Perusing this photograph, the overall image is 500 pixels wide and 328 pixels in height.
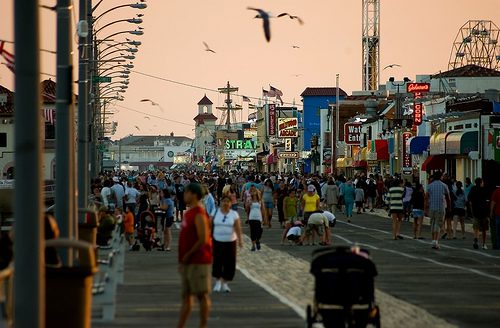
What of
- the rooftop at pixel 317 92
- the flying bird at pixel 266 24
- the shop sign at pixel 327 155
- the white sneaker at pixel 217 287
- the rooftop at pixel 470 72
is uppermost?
the rooftop at pixel 317 92

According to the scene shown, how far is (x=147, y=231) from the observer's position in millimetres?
34562

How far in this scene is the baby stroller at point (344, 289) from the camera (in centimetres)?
1479

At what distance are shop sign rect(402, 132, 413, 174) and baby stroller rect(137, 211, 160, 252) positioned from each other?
46.3 m

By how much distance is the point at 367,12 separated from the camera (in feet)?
549

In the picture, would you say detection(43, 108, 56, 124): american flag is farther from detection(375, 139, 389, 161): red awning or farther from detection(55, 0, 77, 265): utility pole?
detection(55, 0, 77, 265): utility pole

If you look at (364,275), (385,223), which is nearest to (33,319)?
(364,275)

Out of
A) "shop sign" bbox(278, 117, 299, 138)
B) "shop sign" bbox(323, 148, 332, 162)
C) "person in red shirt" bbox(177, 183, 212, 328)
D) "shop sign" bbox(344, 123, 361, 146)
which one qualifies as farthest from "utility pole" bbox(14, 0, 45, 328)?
"shop sign" bbox(278, 117, 299, 138)

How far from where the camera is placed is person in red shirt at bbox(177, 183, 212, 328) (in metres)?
15.6

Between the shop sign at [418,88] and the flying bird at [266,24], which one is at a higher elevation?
the shop sign at [418,88]

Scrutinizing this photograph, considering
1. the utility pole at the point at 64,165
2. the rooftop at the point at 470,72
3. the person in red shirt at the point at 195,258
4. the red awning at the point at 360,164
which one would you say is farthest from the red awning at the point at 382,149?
the person in red shirt at the point at 195,258

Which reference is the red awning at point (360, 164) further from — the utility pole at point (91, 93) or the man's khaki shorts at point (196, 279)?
the man's khaki shorts at point (196, 279)

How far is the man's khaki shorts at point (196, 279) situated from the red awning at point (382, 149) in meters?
78.6

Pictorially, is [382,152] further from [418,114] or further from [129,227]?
[129,227]

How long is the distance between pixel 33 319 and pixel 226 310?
351 inches
